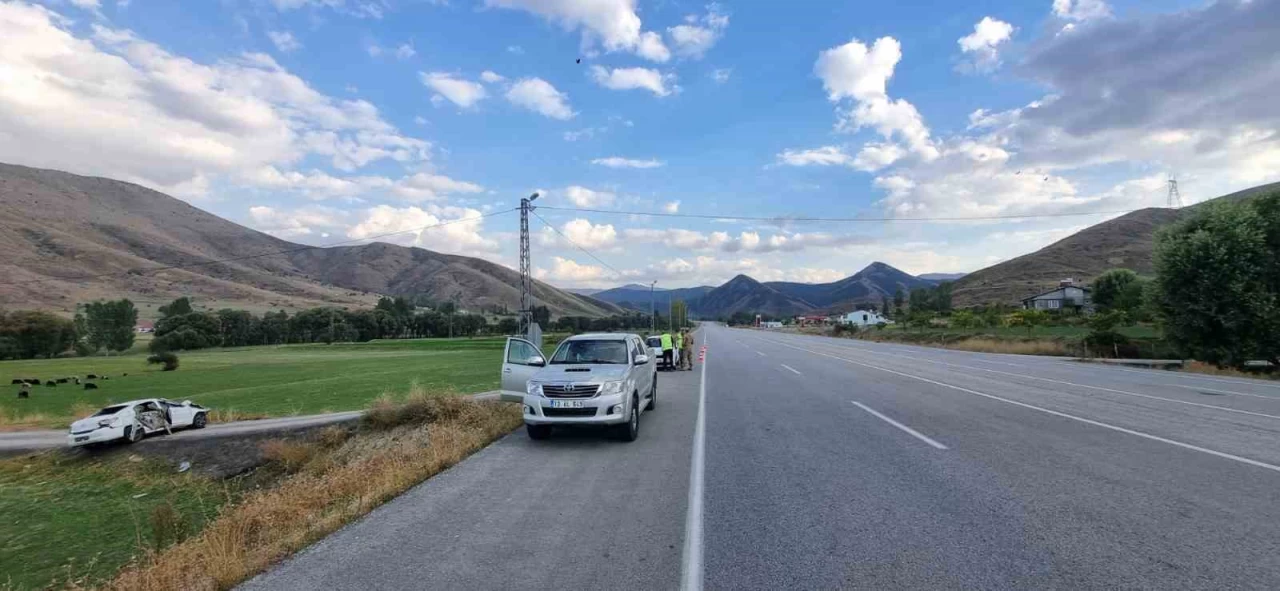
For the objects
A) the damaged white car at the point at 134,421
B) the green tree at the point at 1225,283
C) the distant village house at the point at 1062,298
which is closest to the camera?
the damaged white car at the point at 134,421

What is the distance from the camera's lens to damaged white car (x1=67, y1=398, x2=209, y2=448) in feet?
64.4

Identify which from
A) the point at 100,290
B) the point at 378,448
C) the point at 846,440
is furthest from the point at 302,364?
the point at 100,290

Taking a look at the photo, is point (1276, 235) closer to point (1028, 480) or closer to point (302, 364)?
point (1028, 480)

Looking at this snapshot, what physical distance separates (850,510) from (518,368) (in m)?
7.87

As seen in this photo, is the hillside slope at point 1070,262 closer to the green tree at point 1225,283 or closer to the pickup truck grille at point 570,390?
the green tree at point 1225,283

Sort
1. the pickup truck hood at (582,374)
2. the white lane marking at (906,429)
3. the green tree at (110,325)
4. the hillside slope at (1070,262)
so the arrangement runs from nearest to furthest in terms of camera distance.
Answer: the white lane marking at (906,429) → the pickup truck hood at (582,374) → the green tree at (110,325) → the hillside slope at (1070,262)

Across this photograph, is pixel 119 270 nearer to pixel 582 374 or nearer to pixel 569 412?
pixel 582 374

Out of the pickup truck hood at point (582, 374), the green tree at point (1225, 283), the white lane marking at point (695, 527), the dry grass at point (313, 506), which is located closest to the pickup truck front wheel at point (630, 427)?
the pickup truck hood at point (582, 374)

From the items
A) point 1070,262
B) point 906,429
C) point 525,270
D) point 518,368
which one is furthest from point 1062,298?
point 518,368

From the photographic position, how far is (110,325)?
87625mm

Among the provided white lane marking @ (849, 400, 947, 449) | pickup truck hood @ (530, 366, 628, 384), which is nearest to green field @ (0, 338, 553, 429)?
pickup truck hood @ (530, 366, 628, 384)

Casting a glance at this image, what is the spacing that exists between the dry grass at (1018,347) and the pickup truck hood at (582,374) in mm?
32959

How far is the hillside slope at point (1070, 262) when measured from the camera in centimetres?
12300

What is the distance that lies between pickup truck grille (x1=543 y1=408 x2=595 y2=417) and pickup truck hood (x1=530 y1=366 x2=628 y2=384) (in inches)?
16.6
